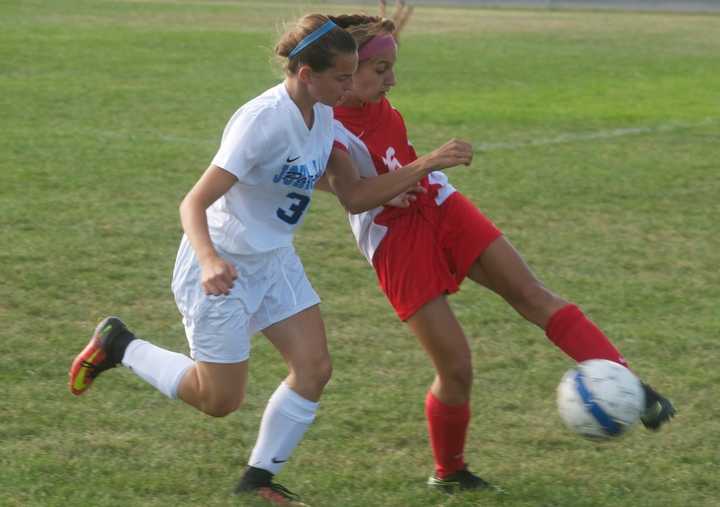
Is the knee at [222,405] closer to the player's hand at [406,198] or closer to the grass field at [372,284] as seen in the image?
the grass field at [372,284]

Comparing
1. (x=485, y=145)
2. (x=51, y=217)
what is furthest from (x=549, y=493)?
(x=485, y=145)

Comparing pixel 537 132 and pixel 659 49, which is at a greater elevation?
pixel 659 49

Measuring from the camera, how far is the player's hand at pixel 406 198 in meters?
4.72

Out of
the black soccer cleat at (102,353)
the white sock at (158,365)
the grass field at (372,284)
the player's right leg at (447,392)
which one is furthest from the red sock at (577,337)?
the black soccer cleat at (102,353)

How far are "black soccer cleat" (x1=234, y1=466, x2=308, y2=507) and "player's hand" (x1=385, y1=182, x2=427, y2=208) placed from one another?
41.7 inches

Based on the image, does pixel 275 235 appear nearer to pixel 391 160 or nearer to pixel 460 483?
pixel 391 160

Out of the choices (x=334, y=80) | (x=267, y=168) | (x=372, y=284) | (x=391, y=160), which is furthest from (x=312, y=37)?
(x=372, y=284)

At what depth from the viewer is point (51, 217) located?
8.86 metres

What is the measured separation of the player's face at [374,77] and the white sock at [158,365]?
46.6 inches

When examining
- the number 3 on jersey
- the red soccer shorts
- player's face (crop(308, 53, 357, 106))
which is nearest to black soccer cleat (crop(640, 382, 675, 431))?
the red soccer shorts

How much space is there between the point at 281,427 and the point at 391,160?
1084 mm

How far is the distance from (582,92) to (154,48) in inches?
262

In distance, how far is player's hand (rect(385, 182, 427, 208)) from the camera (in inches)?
186

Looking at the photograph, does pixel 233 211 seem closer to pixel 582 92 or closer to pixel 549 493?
pixel 549 493
